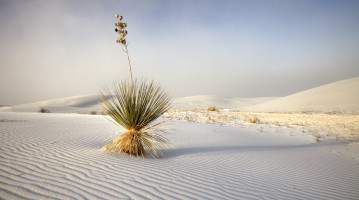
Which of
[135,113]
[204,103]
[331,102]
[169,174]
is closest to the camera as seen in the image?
[169,174]

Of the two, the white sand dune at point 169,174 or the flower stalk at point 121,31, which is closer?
the white sand dune at point 169,174

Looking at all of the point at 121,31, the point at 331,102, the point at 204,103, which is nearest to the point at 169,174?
the point at 121,31

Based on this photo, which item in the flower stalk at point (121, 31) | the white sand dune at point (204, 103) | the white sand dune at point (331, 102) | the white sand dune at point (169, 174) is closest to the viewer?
the white sand dune at point (169, 174)

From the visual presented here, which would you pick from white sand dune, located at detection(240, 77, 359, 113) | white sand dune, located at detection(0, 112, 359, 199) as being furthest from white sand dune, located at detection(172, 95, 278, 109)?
white sand dune, located at detection(0, 112, 359, 199)

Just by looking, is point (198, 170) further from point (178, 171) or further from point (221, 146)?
point (221, 146)

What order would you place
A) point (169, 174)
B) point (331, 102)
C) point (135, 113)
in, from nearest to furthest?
1. point (169, 174)
2. point (135, 113)
3. point (331, 102)

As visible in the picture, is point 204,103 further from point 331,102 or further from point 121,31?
point 121,31

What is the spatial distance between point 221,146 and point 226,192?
3103 mm

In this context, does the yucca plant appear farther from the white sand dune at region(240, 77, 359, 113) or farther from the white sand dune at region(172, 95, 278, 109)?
the white sand dune at region(172, 95, 278, 109)

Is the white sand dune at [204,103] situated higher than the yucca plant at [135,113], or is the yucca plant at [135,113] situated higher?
the white sand dune at [204,103]

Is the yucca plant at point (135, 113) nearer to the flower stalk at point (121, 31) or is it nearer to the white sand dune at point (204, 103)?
the flower stalk at point (121, 31)

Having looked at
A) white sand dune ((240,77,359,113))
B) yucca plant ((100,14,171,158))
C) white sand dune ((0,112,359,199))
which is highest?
white sand dune ((240,77,359,113))

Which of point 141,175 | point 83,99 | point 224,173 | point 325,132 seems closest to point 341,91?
point 325,132

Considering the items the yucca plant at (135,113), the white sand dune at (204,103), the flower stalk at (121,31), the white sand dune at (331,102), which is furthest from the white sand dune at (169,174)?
the white sand dune at (204,103)
